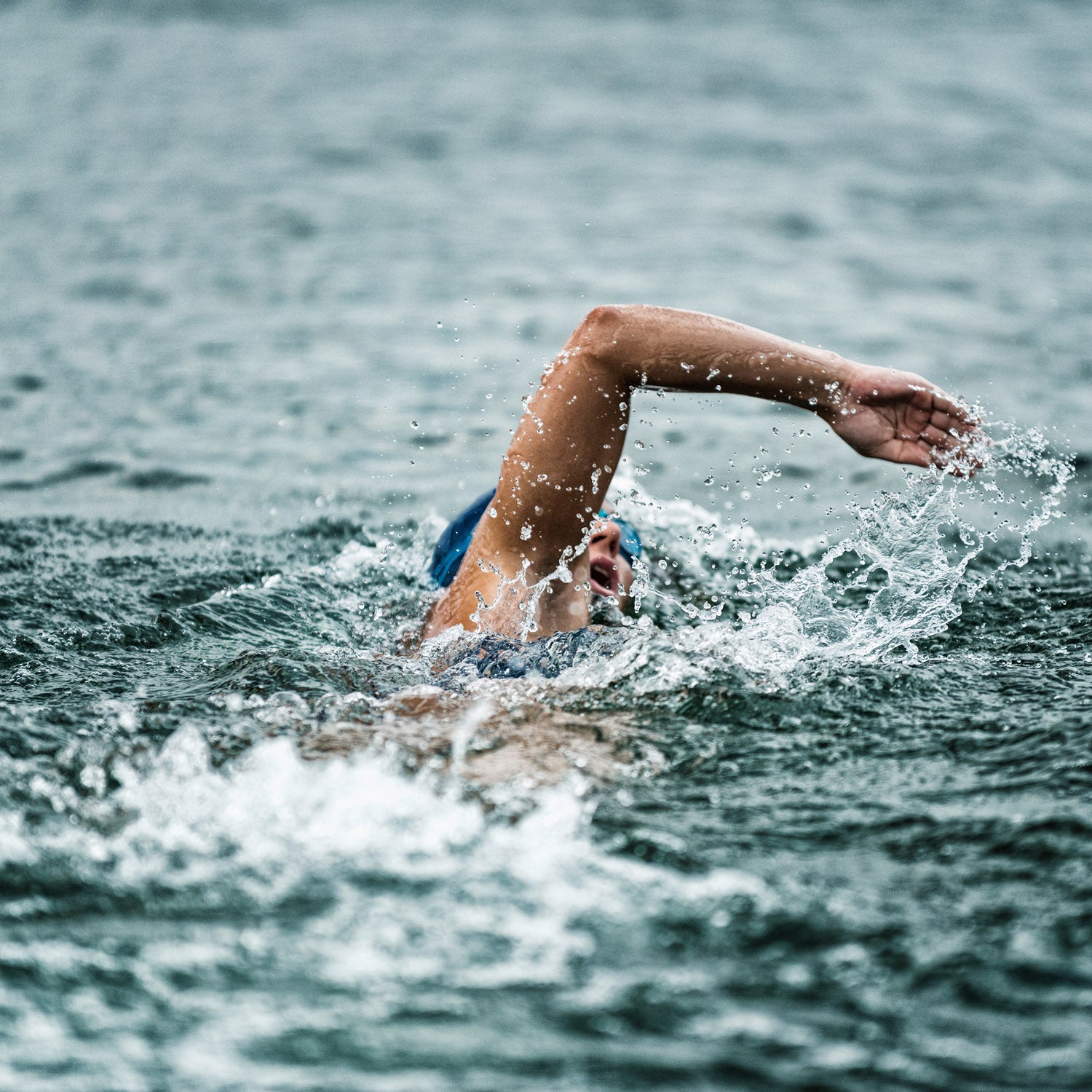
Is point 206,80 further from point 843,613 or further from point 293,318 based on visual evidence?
point 843,613

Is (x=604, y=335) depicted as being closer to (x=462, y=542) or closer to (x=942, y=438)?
(x=942, y=438)

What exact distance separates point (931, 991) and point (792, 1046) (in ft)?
1.21

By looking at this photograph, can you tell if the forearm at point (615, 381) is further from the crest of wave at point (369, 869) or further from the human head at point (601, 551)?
the crest of wave at point (369, 869)

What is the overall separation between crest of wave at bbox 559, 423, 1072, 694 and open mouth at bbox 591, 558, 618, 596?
385 mm

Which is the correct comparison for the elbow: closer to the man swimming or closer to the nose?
the man swimming

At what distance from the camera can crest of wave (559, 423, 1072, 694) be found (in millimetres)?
4336

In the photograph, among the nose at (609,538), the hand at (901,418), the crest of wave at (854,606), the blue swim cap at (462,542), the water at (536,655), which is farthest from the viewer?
the blue swim cap at (462,542)

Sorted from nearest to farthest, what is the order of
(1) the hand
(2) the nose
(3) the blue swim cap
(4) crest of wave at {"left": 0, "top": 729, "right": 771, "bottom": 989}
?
(4) crest of wave at {"left": 0, "top": 729, "right": 771, "bottom": 989}
(1) the hand
(2) the nose
(3) the blue swim cap

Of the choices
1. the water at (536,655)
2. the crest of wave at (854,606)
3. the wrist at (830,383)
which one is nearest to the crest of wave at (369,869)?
the water at (536,655)

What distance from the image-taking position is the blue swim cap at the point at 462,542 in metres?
5.12

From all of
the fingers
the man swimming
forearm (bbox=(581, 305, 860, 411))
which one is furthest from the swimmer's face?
the fingers

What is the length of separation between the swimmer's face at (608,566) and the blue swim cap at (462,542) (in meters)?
0.06

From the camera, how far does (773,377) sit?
4219 millimetres

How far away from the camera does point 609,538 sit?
5043 millimetres
